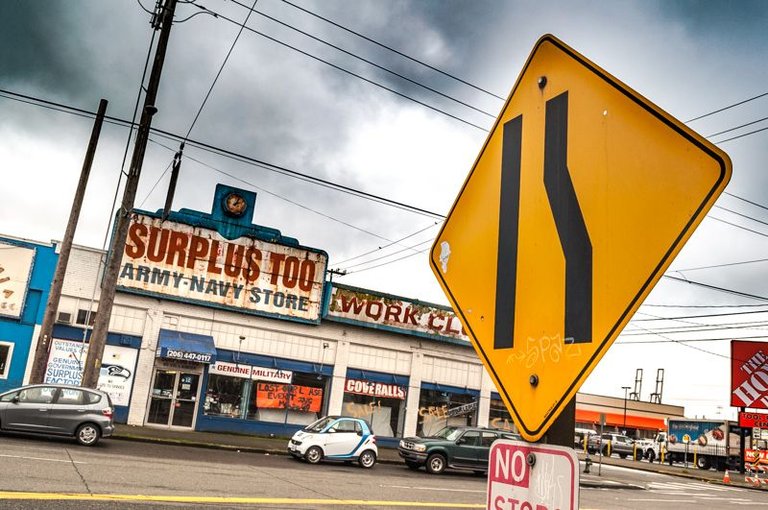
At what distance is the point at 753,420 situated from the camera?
39688 millimetres

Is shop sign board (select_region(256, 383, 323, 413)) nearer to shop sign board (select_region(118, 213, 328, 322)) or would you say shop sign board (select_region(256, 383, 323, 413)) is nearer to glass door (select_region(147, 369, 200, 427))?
glass door (select_region(147, 369, 200, 427))

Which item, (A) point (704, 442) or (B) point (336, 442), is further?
(A) point (704, 442)

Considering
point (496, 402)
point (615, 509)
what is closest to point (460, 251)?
point (615, 509)

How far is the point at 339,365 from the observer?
2745 cm

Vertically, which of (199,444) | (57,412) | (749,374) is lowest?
(199,444)

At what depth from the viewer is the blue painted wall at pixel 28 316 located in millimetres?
22438

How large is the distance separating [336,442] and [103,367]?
9.78 m

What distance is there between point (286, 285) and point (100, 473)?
15249 millimetres

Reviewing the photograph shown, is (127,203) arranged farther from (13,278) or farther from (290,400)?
(290,400)

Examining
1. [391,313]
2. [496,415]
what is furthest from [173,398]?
[496,415]

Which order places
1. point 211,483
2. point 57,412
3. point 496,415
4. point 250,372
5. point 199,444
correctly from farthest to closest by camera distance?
point 496,415, point 250,372, point 199,444, point 57,412, point 211,483

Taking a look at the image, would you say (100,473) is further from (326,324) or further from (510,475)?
(326,324)

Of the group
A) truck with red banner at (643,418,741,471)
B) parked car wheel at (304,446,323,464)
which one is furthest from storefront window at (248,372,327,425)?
truck with red banner at (643,418,741,471)

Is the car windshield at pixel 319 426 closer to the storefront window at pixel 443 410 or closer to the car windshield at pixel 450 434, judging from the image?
the car windshield at pixel 450 434
